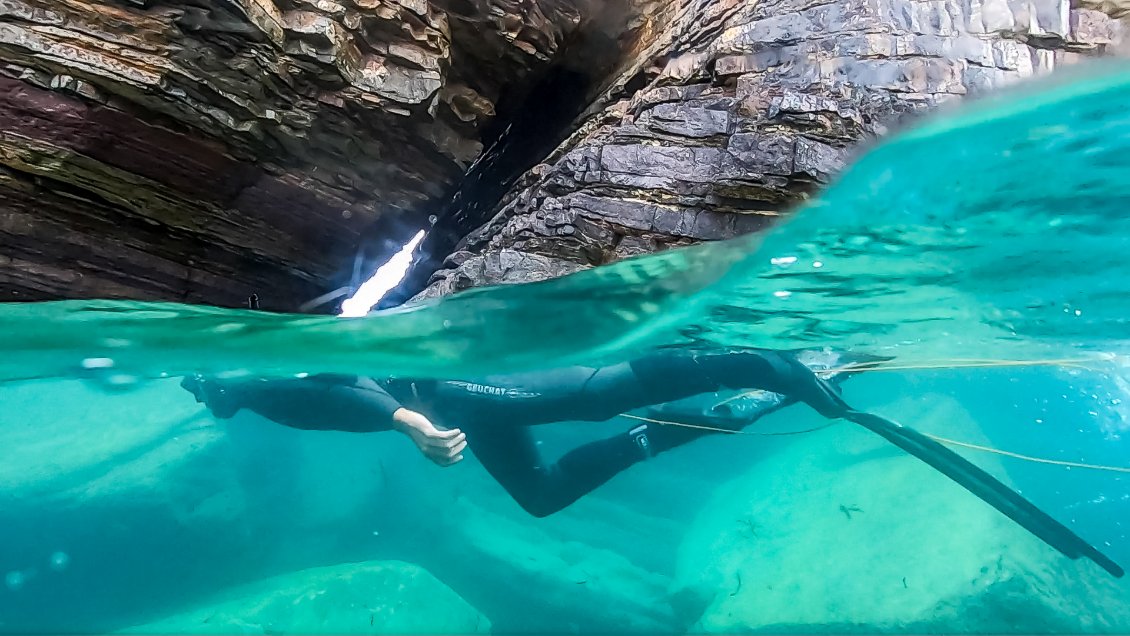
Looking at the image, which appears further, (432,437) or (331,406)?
(331,406)

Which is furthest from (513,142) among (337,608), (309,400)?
(337,608)

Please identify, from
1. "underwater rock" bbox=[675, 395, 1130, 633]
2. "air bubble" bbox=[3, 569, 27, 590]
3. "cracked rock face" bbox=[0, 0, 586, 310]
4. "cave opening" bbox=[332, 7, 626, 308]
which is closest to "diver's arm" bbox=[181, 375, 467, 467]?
"cave opening" bbox=[332, 7, 626, 308]

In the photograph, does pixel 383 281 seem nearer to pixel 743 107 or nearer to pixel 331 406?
pixel 331 406

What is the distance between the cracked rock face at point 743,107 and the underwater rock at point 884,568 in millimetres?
6575

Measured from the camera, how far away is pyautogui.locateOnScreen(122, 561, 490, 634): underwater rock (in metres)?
7.54

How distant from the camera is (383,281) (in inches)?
285

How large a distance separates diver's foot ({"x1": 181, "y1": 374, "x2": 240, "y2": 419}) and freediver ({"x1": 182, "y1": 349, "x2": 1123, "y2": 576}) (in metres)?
0.03

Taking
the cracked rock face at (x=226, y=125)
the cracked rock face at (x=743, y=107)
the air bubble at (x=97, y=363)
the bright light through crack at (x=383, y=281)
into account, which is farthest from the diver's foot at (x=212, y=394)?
the cracked rock face at (x=743, y=107)

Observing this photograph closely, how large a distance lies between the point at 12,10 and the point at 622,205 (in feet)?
18.6

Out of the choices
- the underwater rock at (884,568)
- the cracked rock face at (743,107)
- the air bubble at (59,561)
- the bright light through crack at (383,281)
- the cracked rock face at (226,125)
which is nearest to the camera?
the cracked rock face at (743,107)

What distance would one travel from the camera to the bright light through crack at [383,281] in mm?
7105

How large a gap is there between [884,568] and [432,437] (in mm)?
8271

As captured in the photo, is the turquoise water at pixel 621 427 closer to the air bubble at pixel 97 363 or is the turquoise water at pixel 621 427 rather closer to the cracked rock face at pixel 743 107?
the air bubble at pixel 97 363

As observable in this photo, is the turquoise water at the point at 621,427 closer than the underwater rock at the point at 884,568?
Yes
